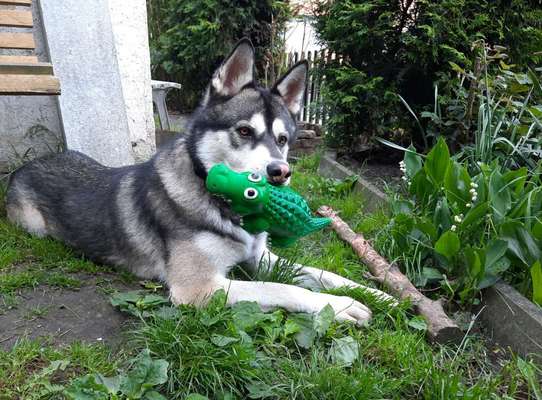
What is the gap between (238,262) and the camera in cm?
268

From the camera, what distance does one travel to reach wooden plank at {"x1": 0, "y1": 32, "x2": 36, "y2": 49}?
3014mm

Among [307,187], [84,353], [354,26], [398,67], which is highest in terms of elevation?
[354,26]

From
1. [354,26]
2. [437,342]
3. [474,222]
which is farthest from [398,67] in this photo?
[437,342]

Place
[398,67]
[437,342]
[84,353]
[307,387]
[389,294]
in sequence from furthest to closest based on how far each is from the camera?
[398,67], [389,294], [437,342], [84,353], [307,387]

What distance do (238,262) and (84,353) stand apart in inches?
39.3

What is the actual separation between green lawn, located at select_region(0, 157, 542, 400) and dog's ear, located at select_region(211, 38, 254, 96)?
128 cm

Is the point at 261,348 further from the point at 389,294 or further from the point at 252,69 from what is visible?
the point at 252,69

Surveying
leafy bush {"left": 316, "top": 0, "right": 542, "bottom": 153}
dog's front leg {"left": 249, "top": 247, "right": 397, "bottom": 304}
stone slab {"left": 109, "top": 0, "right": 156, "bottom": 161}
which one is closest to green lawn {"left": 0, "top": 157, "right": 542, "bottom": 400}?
dog's front leg {"left": 249, "top": 247, "right": 397, "bottom": 304}

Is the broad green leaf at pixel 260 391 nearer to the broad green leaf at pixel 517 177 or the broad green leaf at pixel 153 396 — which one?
the broad green leaf at pixel 153 396

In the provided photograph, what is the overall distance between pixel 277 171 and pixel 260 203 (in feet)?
0.71

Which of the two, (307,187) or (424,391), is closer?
(424,391)

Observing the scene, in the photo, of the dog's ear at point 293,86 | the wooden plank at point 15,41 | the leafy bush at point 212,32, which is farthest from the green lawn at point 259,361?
the leafy bush at point 212,32

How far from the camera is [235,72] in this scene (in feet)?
8.95

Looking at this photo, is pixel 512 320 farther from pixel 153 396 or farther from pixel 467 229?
pixel 153 396
